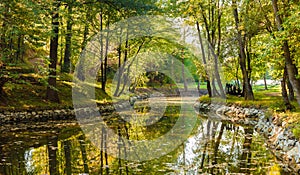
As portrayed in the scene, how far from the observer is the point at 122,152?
8086mm

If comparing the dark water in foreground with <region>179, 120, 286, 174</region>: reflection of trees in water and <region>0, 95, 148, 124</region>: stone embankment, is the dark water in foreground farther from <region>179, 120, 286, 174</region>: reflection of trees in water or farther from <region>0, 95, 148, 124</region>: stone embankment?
<region>0, 95, 148, 124</region>: stone embankment

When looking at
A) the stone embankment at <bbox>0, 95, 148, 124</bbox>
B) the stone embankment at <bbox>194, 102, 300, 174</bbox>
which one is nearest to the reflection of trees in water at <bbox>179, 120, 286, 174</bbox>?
the stone embankment at <bbox>194, 102, 300, 174</bbox>

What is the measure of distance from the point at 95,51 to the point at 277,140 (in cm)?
1649

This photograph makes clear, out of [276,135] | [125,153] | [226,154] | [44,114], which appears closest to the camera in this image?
[226,154]

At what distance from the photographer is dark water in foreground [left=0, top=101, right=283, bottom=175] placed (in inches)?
248

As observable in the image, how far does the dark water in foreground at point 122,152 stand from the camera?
630 centimetres

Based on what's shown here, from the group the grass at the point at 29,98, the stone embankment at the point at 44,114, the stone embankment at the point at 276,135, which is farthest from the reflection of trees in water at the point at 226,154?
the grass at the point at 29,98

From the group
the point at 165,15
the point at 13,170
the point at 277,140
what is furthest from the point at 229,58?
the point at 13,170

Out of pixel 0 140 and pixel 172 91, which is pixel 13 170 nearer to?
pixel 0 140

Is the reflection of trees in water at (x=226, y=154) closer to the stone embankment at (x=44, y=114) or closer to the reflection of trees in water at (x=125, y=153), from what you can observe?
the reflection of trees in water at (x=125, y=153)

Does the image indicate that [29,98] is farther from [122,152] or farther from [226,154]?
[226,154]

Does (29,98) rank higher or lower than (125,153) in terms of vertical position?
higher

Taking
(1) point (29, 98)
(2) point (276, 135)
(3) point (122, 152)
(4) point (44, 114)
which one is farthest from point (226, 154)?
(1) point (29, 98)

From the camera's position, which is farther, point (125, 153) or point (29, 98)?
point (29, 98)
